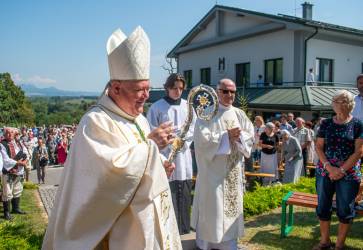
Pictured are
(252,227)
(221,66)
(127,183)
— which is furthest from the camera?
(221,66)

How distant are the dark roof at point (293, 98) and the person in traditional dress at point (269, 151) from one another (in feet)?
23.8

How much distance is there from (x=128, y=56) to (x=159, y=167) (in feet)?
A: 2.63

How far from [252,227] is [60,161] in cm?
1342

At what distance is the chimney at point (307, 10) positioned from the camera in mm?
22609

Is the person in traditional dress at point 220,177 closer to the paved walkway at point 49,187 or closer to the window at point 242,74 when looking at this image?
the paved walkway at point 49,187

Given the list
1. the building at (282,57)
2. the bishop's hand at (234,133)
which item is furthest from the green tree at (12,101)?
the bishop's hand at (234,133)

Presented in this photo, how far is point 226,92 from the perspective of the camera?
4840 mm

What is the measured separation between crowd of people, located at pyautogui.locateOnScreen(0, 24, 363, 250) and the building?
8.84 metres

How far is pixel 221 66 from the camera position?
24.0 m

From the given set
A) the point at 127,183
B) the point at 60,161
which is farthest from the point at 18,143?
the point at 60,161

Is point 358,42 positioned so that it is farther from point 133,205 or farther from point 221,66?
point 133,205

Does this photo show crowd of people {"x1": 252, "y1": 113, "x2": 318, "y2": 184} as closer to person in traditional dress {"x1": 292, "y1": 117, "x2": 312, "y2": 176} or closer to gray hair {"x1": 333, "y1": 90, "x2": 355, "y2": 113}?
person in traditional dress {"x1": 292, "y1": 117, "x2": 312, "y2": 176}

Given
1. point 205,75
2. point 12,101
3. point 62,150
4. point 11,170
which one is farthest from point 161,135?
point 12,101

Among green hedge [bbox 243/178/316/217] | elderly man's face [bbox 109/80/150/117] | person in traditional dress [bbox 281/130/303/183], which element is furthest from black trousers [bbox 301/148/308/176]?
elderly man's face [bbox 109/80/150/117]
